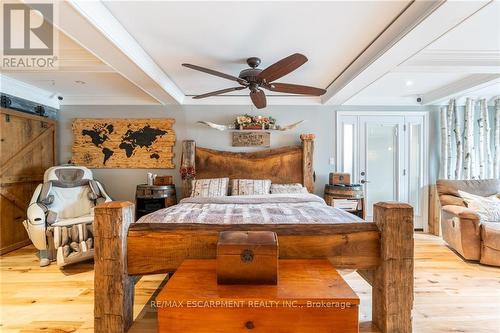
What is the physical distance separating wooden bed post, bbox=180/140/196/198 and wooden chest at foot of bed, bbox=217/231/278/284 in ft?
10.6

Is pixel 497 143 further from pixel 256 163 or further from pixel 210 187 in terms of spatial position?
pixel 210 187

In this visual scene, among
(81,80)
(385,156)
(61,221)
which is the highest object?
(81,80)

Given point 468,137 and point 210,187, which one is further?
point 468,137

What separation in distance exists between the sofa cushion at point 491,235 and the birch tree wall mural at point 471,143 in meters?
1.41

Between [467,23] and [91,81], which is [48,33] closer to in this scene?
[91,81]

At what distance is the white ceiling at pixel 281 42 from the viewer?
188 cm

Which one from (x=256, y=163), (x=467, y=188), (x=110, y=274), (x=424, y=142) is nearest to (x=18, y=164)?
(x=256, y=163)

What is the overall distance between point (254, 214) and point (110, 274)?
4.69 ft

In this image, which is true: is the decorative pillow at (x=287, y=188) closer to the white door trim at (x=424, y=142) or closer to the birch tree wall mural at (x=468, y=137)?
the white door trim at (x=424, y=142)

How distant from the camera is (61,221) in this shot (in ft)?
10.6

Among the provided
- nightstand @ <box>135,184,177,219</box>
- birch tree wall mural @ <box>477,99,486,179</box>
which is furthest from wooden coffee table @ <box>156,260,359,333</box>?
birch tree wall mural @ <box>477,99,486,179</box>

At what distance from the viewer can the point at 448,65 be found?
2.83m

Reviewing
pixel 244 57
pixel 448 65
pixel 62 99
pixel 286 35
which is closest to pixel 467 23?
pixel 448 65

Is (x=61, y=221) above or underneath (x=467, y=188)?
underneath
